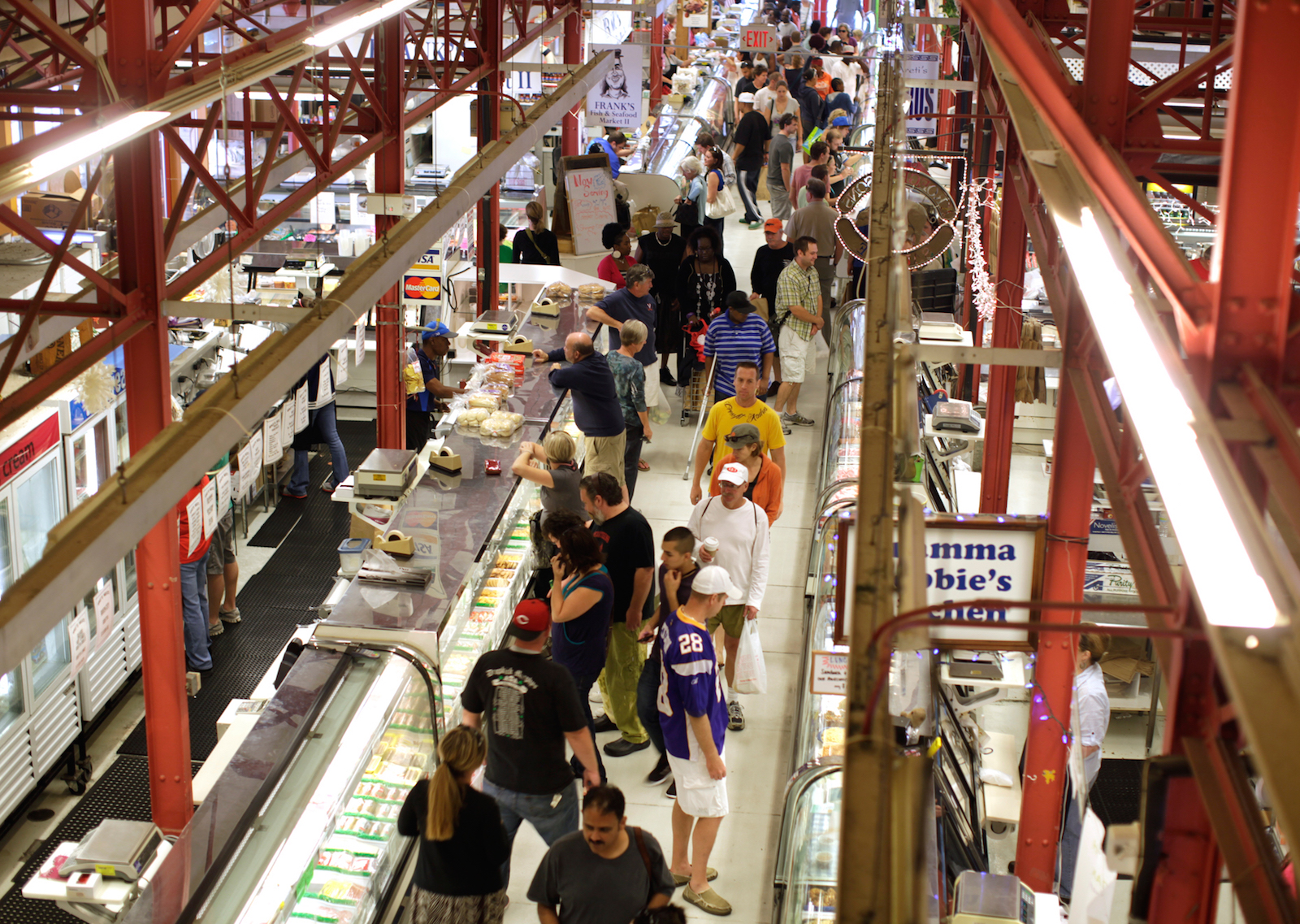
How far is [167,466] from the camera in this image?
412 centimetres

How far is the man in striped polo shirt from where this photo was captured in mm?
10172

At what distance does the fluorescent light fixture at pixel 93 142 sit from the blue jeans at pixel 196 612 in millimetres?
5107

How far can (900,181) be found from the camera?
4.82m

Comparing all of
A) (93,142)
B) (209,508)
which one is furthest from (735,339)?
(93,142)

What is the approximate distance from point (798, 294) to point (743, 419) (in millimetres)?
3622

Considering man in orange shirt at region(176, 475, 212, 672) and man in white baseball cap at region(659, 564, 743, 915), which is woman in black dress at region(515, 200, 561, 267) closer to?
man in orange shirt at region(176, 475, 212, 672)

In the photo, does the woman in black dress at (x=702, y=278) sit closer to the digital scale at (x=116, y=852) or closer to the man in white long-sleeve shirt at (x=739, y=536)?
the man in white long-sleeve shirt at (x=739, y=536)

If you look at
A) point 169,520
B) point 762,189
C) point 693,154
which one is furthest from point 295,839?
point 762,189

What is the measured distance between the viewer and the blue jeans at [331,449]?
11.5 meters

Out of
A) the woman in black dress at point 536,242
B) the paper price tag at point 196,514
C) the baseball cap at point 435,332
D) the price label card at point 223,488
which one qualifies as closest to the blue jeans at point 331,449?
the baseball cap at point 435,332

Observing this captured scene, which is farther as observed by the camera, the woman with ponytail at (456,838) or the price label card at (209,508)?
the price label card at (209,508)

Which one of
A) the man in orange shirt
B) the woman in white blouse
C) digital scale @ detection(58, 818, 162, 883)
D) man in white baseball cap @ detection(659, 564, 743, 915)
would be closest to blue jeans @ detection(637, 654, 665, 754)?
man in white baseball cap @ detection(659, 564, 743, 915)

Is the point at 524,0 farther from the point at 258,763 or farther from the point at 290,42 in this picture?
the point at 258,763

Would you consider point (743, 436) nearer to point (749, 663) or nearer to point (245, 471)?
point (749, 663)
